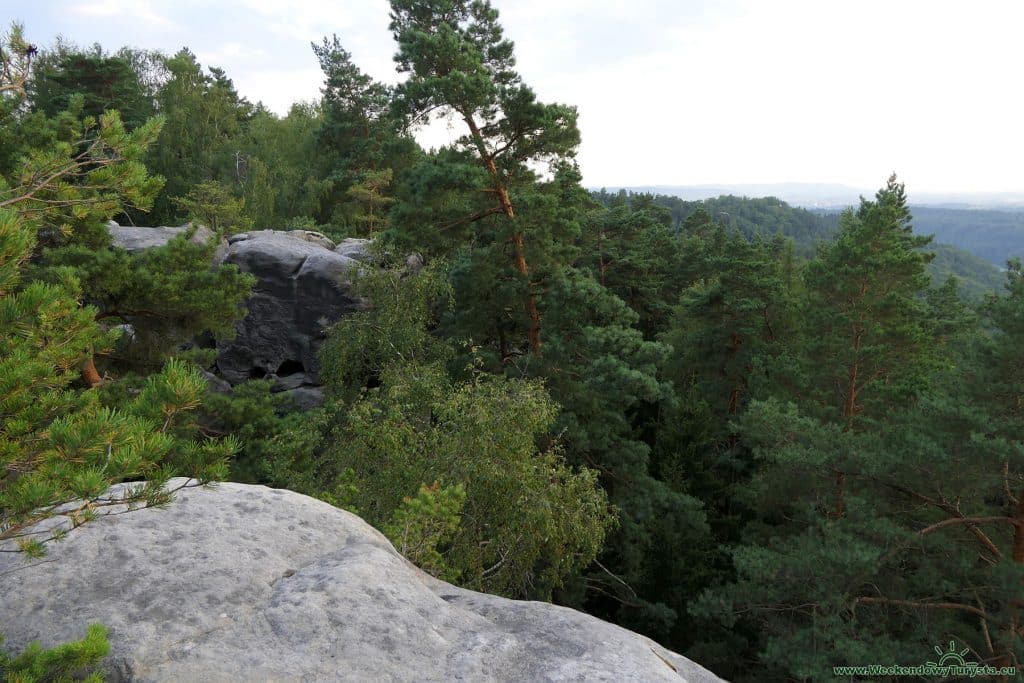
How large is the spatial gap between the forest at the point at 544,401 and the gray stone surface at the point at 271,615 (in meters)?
0.58

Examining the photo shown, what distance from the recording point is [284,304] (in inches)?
733

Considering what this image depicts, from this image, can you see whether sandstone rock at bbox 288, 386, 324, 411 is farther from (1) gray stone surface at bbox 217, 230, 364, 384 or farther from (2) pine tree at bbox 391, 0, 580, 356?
(2) pine tree at bbox 391, 0, 580, 356

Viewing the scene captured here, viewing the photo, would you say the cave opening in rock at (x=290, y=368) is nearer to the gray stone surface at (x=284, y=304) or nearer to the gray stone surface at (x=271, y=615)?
the gray stone surface at (x=284, y=304)

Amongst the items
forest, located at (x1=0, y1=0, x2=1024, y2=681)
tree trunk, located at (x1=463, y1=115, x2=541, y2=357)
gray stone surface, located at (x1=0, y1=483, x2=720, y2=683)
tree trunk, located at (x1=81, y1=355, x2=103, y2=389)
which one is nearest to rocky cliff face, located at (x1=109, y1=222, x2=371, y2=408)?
forest, located at (x1=0, y1=0, x2=1024, y2=681)

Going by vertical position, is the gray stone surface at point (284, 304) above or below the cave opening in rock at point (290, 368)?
above

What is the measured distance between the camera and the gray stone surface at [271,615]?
131 inches

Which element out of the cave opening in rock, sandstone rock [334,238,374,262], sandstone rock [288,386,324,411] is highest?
sandstone rock [334,238,374,262]

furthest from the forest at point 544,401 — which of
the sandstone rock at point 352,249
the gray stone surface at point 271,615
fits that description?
the sandstone rock at point 352,249

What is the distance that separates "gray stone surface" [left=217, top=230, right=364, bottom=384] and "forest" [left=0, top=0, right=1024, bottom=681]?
485cm

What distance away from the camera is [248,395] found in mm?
11930

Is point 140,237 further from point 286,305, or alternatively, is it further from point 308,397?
point 308,397

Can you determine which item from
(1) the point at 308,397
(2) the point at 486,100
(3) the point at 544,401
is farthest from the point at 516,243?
(1) the point at 308,397

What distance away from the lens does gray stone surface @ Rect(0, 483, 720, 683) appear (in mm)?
3316

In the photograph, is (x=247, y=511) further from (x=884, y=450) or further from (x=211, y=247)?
(x=884, y=450)
